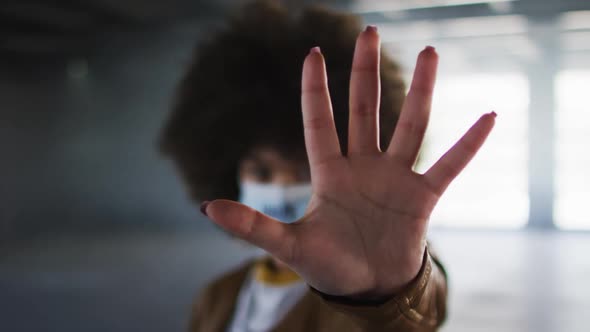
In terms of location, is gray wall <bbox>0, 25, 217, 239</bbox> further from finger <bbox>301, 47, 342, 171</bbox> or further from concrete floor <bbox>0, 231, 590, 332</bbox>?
finger <bbox>301, 47, 342, 171</bbox>

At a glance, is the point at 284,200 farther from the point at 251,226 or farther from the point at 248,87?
the point at 251,226

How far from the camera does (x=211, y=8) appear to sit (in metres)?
3.23

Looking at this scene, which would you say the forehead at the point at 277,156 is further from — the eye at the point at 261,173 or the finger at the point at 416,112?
the finger at the point at 416,112

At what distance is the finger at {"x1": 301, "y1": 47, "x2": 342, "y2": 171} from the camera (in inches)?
13.5

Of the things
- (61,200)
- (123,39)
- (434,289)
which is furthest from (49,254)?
(434,289)

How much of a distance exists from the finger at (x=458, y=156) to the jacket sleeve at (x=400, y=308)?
65 millimetres

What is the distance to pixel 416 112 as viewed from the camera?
345mm

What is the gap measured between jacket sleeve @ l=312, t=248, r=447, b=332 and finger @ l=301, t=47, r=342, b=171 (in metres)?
0.11

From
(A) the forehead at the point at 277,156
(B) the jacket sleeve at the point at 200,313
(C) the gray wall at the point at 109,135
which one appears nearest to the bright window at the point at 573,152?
(A) the forehead at the point at 277,156

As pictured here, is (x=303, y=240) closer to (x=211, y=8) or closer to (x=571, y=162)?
(x=571, y=162)

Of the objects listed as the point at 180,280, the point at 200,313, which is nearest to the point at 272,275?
the point at 200,313

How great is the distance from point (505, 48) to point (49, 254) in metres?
3.17

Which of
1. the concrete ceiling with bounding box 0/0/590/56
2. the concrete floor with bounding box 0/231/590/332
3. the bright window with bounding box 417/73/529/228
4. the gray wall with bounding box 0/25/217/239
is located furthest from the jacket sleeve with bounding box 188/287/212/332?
the gray wall with bounding box 0/25/217/239

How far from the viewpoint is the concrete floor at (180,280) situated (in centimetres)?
98
